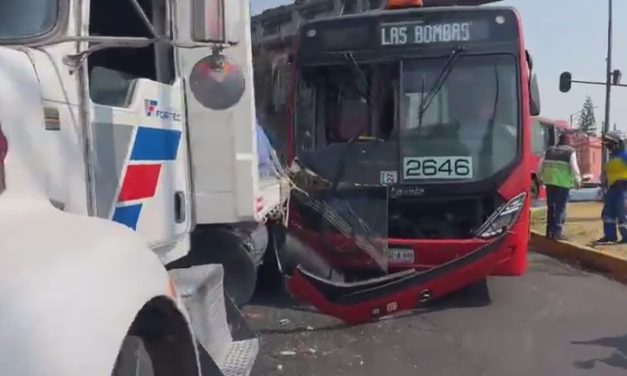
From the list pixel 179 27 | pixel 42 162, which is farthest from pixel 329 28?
pixel 42 162

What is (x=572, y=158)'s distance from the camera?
12.3 meters

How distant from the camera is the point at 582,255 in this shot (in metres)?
11.0

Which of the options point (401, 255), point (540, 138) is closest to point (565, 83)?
point (540, 138)

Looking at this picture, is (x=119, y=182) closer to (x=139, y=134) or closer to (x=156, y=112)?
(x=139, y=134)

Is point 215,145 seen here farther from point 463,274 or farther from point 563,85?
point 563,85

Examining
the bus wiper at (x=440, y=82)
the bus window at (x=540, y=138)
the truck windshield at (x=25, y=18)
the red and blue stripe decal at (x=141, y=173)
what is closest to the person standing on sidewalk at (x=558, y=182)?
the bus wiper at (x=440, y=82)

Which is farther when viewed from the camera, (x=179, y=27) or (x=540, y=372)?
(x=540, y=372)

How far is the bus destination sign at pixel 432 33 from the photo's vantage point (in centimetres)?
838

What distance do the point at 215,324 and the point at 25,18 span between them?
64.3 inches

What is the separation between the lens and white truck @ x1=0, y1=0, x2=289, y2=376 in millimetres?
1928

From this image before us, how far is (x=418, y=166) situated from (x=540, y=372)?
309 centimetres

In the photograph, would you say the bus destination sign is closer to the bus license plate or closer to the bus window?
the bus license plate

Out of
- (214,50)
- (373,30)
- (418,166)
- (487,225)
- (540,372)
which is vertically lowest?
(540,372)

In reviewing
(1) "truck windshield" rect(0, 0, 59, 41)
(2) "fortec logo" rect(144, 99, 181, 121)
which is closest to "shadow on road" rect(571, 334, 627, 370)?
(2) "fortec logo" rect(144, 99, 181, 121)
